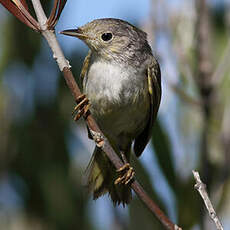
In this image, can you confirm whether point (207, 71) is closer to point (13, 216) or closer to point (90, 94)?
point (90, 94)

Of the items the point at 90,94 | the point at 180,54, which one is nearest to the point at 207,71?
the point at 180,54

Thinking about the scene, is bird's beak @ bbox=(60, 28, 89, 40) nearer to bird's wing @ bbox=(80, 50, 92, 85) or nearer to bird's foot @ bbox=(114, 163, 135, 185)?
bird's wing @ bbox=(80, 50, 92, 85)

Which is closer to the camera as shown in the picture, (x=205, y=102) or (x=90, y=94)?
(x=90, y=94)

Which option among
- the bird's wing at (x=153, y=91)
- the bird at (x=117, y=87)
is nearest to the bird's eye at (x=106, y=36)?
the bird at (x=117, y=87)

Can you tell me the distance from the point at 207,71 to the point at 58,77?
3.94ft

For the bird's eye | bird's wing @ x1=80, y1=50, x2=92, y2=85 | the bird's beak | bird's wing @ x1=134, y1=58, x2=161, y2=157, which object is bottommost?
bird's wing @ x1=134, y1=58, x2=161, y2=157

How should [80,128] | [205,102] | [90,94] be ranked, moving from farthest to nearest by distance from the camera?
[80,128], [205,102], [90,94]

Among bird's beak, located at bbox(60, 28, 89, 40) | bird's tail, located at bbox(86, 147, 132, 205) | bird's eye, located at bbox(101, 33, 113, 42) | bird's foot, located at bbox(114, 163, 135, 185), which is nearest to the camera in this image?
bird's beak, located at bbox(60, 28, 89, 40)

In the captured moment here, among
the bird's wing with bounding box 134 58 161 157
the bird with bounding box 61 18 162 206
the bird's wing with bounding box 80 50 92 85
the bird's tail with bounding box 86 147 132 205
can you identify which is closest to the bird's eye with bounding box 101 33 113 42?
the bird with bounding box 61 18 162 206

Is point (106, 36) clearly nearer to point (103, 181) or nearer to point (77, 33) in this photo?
point (77, 33)

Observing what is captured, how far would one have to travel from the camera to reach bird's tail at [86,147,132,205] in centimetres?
390

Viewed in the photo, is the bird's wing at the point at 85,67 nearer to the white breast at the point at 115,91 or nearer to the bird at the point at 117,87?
the bird at the point at 117,87

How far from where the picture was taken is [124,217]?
4.09 metres

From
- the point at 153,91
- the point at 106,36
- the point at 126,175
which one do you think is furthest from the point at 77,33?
the point at 126,175
